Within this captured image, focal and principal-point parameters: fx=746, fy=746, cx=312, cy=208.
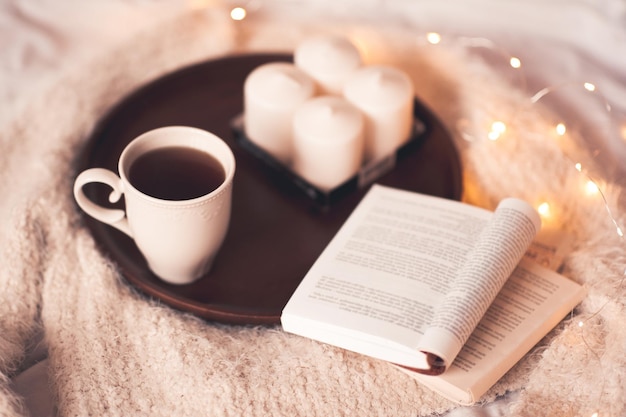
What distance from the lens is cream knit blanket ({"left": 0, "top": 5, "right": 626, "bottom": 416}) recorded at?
64cm

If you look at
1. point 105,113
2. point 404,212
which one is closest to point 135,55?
point 105,113

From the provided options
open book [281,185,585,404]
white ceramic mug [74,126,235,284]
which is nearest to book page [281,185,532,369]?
open book [281,185,585,404]

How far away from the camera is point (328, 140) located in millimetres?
748

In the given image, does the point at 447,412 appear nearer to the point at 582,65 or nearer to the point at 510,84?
the point at 510,84

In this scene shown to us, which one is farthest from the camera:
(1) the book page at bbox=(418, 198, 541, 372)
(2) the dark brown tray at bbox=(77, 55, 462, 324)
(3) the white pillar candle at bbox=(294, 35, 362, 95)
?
(3) the white pillar candle at bbox=(294, 35, 362, 95)

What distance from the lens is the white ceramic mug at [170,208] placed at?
25.2 inches

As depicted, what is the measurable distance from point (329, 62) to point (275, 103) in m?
0.09

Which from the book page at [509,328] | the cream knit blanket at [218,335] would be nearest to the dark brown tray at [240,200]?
the cream knit blanket at [218,335]

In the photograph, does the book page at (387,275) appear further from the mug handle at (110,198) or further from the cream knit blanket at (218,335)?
the mug handle at (110,198)

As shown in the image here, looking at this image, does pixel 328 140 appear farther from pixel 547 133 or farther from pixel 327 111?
pixel 547 133

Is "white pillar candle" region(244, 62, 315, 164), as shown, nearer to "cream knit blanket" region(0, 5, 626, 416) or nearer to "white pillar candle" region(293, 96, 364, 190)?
"white pillar candle" region(293, 96, 364, 190)

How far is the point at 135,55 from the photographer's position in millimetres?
957

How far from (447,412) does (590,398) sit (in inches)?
4.8

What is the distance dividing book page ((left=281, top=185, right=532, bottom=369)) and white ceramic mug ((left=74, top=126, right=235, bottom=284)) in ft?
0.33
